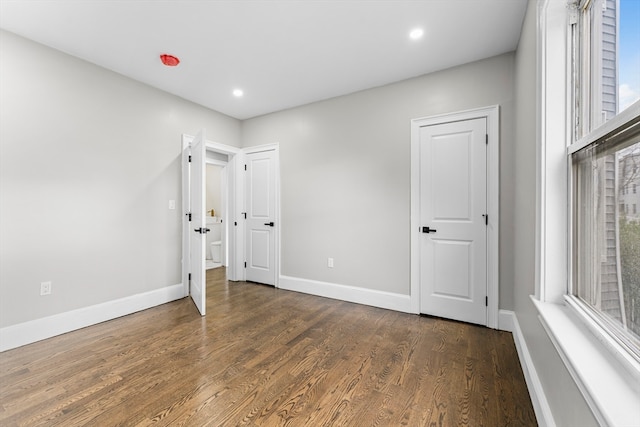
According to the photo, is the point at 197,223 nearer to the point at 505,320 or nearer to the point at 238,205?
the point at 238,205

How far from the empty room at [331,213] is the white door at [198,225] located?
0.06 m

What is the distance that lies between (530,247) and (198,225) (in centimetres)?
306

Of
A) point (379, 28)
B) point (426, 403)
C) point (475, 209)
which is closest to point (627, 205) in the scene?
point (426, 403)

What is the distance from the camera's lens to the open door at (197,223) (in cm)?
298

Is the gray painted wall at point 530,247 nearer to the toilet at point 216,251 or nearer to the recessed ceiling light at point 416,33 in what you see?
the recessed ceiling light at point 416,33

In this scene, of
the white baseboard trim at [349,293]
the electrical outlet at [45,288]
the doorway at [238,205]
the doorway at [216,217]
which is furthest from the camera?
the doorway at [216,217]

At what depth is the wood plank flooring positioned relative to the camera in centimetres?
153

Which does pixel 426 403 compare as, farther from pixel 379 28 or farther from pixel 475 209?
pixel 379 28

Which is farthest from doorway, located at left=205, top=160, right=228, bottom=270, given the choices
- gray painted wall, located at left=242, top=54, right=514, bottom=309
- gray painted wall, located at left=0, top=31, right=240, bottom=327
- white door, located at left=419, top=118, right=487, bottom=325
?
white door, located at left=419, top=118, right=487, bottom=325

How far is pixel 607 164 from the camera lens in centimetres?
102

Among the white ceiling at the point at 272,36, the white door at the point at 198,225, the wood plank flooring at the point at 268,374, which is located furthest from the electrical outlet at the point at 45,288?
the white ceiling at the point at 272,36

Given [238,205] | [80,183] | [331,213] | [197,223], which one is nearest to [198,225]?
[197,223]

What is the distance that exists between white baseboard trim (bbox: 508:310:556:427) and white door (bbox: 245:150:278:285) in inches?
116

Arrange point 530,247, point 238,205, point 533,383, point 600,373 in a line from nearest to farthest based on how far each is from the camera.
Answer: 1. point 600,373
2. point 533,383
3. point 530,247
4. point 238,205
